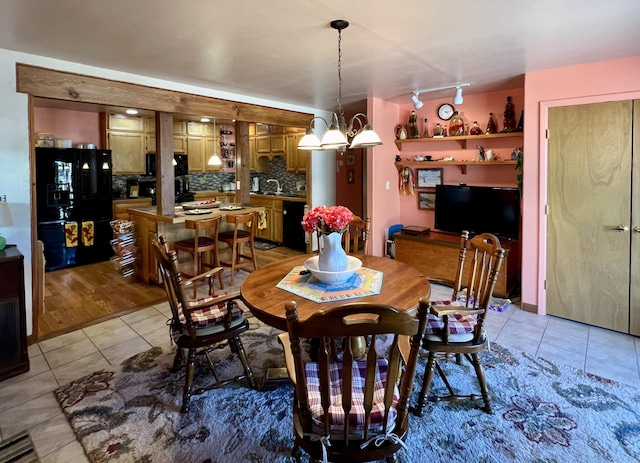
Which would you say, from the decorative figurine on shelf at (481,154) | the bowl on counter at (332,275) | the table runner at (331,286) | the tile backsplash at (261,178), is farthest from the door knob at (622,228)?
the tile backsplash at (261,178)

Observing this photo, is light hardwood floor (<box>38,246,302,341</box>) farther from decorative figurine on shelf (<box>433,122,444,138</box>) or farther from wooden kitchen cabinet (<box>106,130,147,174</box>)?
decorative figurine on shelf (<box>433,122,444,138</box>)

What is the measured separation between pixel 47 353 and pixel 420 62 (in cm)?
396

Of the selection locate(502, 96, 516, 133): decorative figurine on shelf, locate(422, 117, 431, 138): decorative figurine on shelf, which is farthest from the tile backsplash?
locate(502, 96, 516, 133): decorative figurine on shelf

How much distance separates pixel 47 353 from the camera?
294cm

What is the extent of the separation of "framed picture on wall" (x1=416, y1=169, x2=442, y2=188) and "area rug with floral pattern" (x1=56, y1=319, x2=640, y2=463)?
296 cm

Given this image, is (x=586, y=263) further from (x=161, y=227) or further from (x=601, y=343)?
(x=161, y=227)

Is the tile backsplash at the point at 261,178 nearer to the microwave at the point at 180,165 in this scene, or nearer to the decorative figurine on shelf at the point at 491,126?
the microwave at the point at 180,165

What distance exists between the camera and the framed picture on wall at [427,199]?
17.1 ft

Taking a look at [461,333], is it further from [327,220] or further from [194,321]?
[194,321]

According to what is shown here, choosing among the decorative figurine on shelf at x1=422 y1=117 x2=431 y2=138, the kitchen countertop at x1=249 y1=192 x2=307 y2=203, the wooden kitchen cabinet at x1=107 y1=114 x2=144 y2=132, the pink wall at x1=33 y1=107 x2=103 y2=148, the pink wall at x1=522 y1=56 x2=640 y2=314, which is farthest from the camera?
the kitchen countertop at x1=249 y1=192 x2=307 y2=203

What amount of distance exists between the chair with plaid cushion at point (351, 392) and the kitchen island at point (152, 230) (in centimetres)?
330

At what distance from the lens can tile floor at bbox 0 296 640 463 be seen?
2.10m

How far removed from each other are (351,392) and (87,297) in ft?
13.2

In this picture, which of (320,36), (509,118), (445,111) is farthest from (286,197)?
(320,36)
